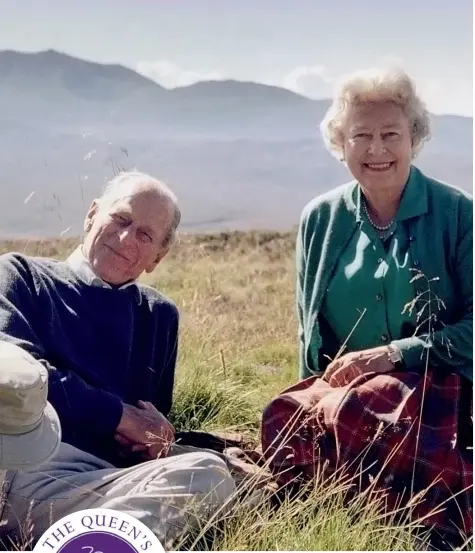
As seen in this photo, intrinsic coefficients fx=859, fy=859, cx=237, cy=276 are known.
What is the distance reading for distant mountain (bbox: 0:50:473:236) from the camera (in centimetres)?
290

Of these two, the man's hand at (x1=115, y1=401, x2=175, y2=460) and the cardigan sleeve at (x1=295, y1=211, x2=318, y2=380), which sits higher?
the cardigan sleeve at (x1=295, y1=211, x2=318, y2=380)

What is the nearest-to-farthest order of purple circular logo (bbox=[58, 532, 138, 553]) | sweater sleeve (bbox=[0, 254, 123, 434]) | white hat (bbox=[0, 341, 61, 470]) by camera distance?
white hat (bbox=[0, 341, 61, 470]) < purple circular logo (bbox=[58, 532, 138, 553]) < sweater sleeve (bbox=[0, 254, 123, 434])

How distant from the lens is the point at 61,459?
2.48 metres

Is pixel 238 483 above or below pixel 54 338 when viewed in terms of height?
below

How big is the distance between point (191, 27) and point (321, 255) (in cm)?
84

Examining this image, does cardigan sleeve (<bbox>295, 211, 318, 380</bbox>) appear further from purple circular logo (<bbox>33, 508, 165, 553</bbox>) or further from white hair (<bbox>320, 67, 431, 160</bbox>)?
purple circular logo (<bbox>33, 508, 165, 553</bbox>)

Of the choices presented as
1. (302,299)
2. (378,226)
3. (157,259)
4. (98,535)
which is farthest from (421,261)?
(98,535)

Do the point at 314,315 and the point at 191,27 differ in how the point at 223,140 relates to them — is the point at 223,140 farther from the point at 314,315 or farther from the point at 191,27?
the point at 314,315

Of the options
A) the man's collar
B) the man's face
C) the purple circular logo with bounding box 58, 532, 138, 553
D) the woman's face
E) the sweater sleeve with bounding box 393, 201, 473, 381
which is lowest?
the purple circular logo with bounding box 58, 532, 138, 553

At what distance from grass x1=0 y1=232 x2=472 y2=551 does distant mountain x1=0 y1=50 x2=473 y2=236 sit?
20 centimetres

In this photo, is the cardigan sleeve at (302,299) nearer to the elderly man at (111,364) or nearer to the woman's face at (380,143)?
the woman's face at (380,143)

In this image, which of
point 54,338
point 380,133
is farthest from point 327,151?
point 54,338

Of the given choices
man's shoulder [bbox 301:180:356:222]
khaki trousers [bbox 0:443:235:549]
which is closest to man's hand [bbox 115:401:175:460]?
khaki trousers [bbox 0:443:235:549]

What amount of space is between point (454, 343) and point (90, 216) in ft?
3.99
